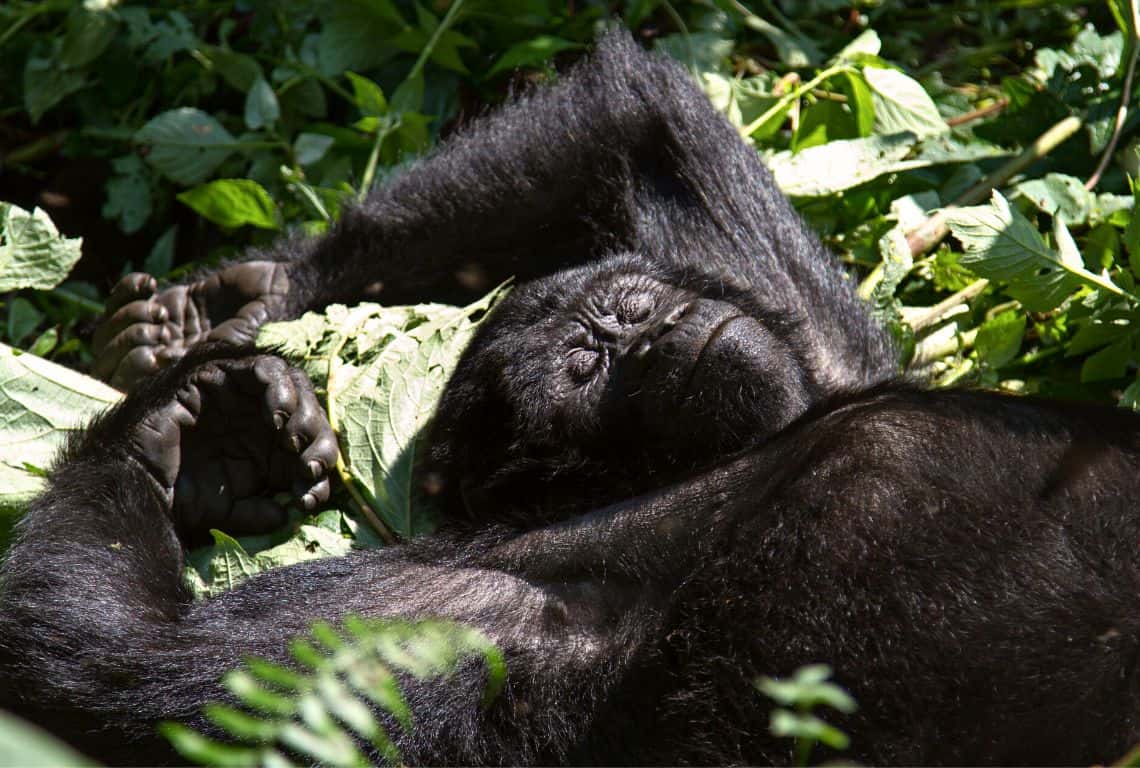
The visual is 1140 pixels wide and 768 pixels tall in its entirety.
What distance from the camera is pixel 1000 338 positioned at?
341cm

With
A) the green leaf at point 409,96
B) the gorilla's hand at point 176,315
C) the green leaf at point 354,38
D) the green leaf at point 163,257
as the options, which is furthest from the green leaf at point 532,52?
the green leaf at point 163,257

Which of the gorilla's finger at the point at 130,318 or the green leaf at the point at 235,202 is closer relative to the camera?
the gorilla's finger at the point at 130,318

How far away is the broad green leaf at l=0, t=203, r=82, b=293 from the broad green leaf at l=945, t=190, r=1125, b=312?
7.95 ft

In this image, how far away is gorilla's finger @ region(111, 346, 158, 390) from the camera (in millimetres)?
3707

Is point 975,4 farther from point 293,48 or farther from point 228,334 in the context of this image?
point 228,334

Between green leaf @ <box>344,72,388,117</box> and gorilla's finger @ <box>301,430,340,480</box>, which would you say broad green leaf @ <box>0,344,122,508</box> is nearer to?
gorilla's finger @ <box>301,430,340,480</box>

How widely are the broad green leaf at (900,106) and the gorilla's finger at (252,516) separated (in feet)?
7.56

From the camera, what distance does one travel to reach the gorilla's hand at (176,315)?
3.73m

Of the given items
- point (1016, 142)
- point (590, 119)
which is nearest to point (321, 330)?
point (590, 119)

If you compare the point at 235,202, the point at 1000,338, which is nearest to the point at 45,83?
the point at 235,202

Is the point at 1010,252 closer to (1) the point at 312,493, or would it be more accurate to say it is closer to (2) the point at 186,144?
(1) the point at 312,493

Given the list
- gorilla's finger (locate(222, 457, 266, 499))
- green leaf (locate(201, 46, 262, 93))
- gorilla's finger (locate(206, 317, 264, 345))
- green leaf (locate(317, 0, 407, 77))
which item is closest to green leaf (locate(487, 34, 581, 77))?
green leaf (locate(317, 0, 407, 77))

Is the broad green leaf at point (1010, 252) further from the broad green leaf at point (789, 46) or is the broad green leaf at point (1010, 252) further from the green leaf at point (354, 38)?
the green leaf at point (354, 38)

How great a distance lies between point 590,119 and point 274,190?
4.46 ft
